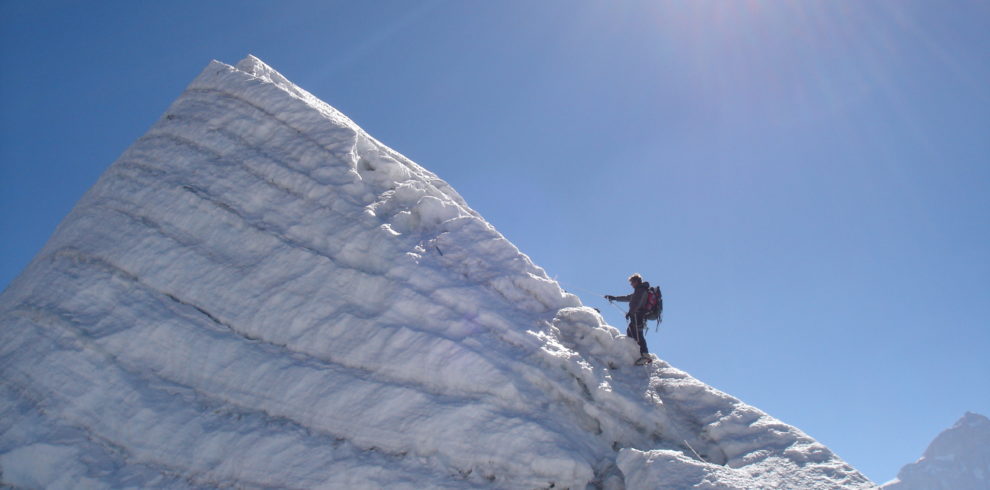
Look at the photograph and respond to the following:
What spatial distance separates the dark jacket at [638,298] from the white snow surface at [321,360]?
77cm

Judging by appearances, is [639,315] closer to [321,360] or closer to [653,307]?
[653,307]

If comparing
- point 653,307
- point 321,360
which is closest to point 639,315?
point 653,307

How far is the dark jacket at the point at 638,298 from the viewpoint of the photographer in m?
13.0

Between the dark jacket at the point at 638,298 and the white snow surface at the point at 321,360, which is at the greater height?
the dark jacket at the point at 638,298

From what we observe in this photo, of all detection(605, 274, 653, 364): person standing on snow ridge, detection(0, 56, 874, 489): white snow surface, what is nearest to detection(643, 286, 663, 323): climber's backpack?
detection(605, 274, 653, 364): person standing on snow ridge

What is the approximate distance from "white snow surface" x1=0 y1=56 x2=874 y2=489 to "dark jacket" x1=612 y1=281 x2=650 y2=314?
0.77 metres

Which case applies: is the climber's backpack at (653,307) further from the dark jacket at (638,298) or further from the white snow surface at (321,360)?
the white snow surface at (321,360)

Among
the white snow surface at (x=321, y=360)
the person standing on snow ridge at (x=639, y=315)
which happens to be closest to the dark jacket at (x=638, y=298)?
the person standing on snow ridge at (x=639, y=315)

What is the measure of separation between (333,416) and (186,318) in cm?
381

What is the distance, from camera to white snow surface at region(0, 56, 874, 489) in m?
9.27

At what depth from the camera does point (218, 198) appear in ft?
44.8

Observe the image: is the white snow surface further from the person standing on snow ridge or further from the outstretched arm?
the outstretched arm

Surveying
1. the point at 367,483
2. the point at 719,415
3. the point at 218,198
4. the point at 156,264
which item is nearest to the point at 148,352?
the point at 156,264

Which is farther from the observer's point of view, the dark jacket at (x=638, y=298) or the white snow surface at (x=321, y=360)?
the dark jacket at (x=638, y=298)
